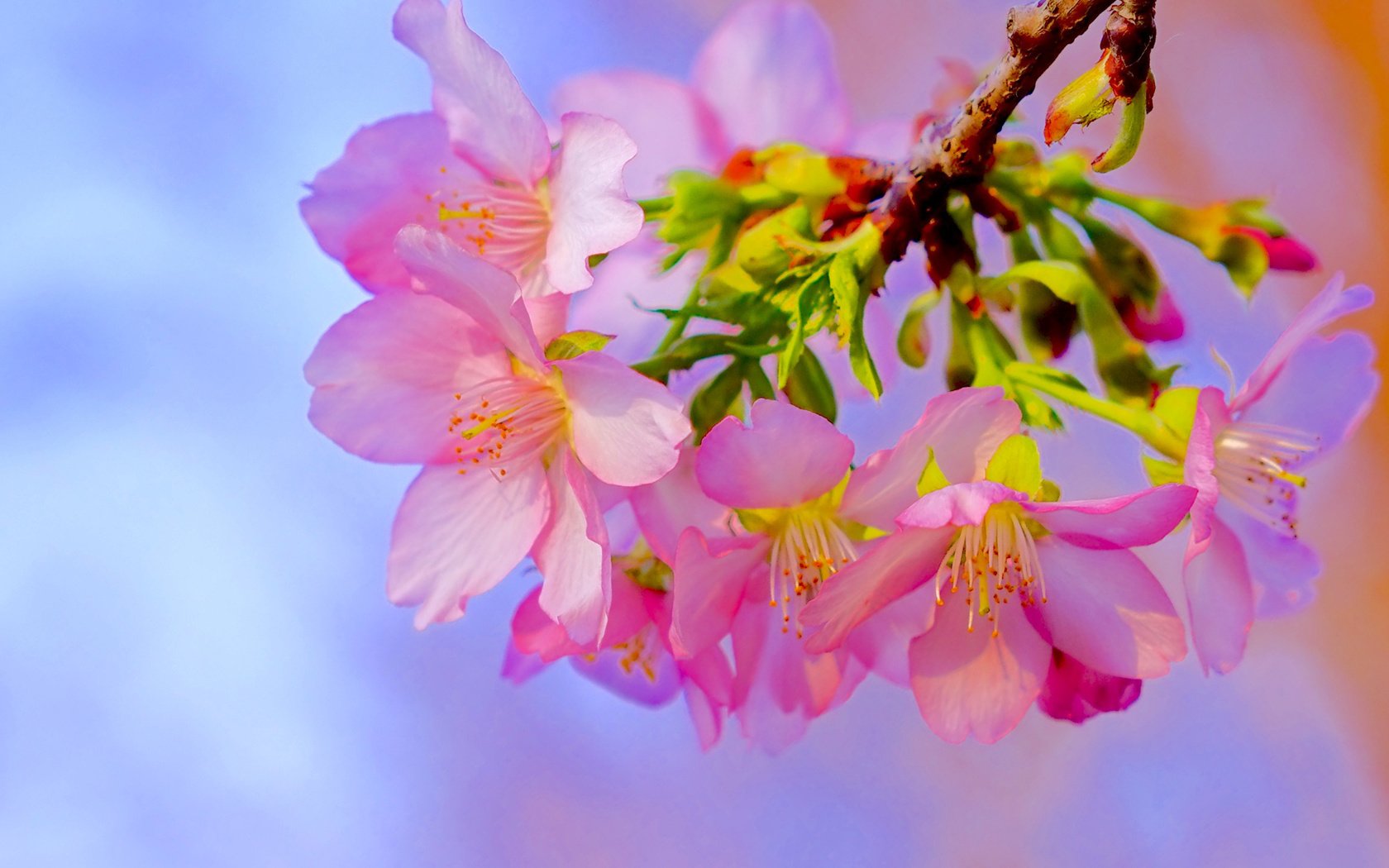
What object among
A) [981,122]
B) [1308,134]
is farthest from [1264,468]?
[1308,134]

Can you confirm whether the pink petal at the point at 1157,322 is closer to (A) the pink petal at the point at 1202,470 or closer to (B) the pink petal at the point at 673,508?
(A) the pink petal at the point at 1202,470

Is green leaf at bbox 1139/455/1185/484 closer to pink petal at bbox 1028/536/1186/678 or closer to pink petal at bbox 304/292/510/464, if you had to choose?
pink petal at bbox 1028/536/1186/678

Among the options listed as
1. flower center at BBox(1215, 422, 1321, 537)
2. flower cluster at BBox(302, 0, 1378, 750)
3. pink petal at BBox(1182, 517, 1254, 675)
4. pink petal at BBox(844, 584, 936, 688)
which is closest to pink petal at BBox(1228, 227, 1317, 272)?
flower cluster at BBox(302, 0, 1378, 750)

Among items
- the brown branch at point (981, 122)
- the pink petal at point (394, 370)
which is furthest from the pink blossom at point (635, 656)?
the brown branch at point (981, 122)

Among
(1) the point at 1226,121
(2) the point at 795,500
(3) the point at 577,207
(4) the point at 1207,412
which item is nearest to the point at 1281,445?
(4) the point at 1207,412

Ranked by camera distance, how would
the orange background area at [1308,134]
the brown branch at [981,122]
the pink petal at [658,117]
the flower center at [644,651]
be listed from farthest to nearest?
1. the orange background area at [1308,134]
2. the pink petal at [658,117]
3. the flower center at [644,651]
4. the brown branch at [981,122]

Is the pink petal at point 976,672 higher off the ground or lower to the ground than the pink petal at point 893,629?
lower
